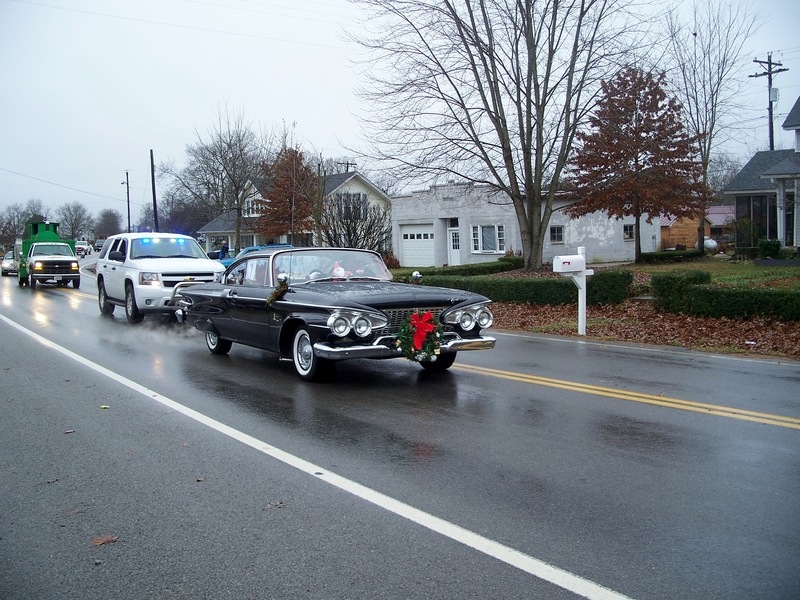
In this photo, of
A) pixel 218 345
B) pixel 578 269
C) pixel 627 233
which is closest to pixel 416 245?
pixel 627 233

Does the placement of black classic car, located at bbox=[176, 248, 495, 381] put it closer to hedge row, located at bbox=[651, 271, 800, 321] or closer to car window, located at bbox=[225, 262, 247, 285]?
car window, located at bbox=[225, 262, 247, 285]

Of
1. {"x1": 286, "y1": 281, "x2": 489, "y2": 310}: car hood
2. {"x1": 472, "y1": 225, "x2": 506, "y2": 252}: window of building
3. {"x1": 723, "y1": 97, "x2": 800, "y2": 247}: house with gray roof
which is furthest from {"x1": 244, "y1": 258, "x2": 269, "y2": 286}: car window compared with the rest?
{"x1": 472, "y1": 225, "x2": 506, "y2": 252}: window of building

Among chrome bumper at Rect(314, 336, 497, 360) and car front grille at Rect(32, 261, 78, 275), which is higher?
car front grille at Rect(32, 261, 78, 275)

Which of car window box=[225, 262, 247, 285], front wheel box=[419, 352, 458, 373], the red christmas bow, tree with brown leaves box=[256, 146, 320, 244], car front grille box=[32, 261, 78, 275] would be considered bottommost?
front wheel box=[419, 352, 458, 373]

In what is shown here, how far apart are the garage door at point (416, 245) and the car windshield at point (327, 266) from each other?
2866 cm

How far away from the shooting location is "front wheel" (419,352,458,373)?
9.45m

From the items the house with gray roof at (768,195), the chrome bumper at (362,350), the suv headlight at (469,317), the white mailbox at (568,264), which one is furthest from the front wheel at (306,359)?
the house with gray roof at (768,195)

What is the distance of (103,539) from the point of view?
14.0 feet

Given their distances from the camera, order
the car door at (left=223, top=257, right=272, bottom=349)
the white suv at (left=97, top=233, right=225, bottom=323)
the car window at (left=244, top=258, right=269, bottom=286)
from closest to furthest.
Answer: the car door at (left=223, top=257, right=272, bottom=349)
the car window at (left=244, top=258, right=269, bottom=286)
the white suv at (left=97, top=233, right=225, bottom=323)

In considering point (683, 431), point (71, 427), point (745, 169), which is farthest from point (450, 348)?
point (745, 169)

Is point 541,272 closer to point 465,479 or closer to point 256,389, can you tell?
point 256,389

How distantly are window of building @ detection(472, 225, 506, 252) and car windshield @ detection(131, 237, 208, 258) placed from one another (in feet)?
71.2

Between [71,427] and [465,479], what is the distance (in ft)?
12.6

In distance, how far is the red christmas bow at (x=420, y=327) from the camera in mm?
8031
